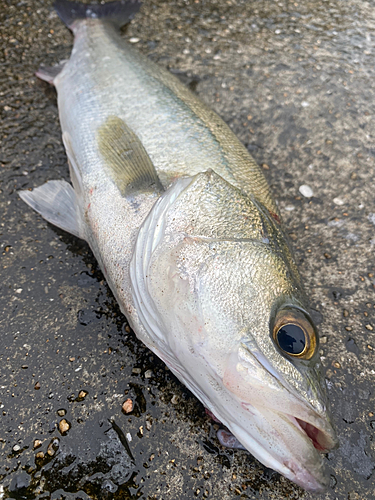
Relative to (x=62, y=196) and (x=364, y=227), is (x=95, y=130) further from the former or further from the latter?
(x=364, y=227)

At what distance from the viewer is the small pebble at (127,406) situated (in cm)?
200

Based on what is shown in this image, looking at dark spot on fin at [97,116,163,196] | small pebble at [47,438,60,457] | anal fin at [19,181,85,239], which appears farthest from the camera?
anal fin at [19,181,85,239]

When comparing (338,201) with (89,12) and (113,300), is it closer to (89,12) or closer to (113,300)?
(113,300)

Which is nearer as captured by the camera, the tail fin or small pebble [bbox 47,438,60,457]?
small pebble [bbox 47,438,60,457]

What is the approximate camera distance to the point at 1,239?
8.55ft

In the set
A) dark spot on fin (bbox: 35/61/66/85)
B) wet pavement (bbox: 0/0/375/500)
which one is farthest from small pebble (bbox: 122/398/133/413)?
dark spot on fin (bbox: 35/61/66/85)

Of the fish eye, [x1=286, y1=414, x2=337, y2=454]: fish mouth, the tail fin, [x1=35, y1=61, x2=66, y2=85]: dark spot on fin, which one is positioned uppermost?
the tail fin

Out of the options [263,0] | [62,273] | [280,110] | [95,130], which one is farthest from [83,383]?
[263,0]

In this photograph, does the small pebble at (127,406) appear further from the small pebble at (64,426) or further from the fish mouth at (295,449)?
the fish mouth at (295,449)

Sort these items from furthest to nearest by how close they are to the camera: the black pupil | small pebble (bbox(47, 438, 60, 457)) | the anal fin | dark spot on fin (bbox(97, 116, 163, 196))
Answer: the anal fin
dark spot on fin (bbox(97, 116, 163, 196))
small pebble (bbox(47, 438, 60, 457))
the black pupil

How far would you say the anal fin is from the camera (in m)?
2.51

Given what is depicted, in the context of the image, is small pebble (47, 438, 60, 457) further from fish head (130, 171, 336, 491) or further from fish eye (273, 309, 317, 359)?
fish eye (273, 309, 317, 359)

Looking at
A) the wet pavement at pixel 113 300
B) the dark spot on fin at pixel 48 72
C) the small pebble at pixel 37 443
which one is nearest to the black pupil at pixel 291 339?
the wet pavement at pixel 113 300

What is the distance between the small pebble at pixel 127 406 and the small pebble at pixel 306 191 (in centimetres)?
205
